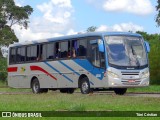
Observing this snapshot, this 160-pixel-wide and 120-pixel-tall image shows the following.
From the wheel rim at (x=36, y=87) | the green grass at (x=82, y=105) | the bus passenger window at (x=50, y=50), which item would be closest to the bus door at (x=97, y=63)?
the bus passenger window at (x=50, y=50)

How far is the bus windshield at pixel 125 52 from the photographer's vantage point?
25.4 m

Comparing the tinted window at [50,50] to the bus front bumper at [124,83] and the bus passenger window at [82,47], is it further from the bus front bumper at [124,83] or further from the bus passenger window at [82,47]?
the bus front bumper at [124,83]

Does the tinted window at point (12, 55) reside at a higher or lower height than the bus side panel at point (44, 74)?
higher

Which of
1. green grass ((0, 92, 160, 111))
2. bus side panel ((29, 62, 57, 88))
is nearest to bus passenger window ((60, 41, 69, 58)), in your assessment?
bus side panel ((29, 62, 57, 88))

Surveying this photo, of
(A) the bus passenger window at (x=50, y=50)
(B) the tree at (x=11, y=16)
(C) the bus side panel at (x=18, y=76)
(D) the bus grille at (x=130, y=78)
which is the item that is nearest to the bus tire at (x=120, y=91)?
(D) the bus grille at (x=130, y=78)

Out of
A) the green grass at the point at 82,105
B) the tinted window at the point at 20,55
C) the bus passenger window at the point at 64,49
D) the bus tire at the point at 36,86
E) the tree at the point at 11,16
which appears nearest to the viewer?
the green grass at the point at 82,105

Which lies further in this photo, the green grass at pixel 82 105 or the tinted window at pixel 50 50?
the tinted window at pixel 50 50

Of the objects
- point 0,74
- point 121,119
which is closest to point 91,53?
point 121,119

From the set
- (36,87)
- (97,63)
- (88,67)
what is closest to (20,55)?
(36,87)

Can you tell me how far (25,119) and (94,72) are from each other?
14108 millimetres

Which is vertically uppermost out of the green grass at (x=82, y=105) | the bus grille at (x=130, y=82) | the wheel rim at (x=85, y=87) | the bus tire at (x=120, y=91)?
the bus grille at (x=130, y=82)

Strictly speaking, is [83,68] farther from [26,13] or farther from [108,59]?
[26,13]

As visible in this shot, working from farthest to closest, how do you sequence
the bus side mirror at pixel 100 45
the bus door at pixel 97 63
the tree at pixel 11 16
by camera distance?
1. the tree at pixel 11 16
2. the bus door at pixel 97 63
3. the bus side mirror at pixel 100 45

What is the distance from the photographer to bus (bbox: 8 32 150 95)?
25.4m
